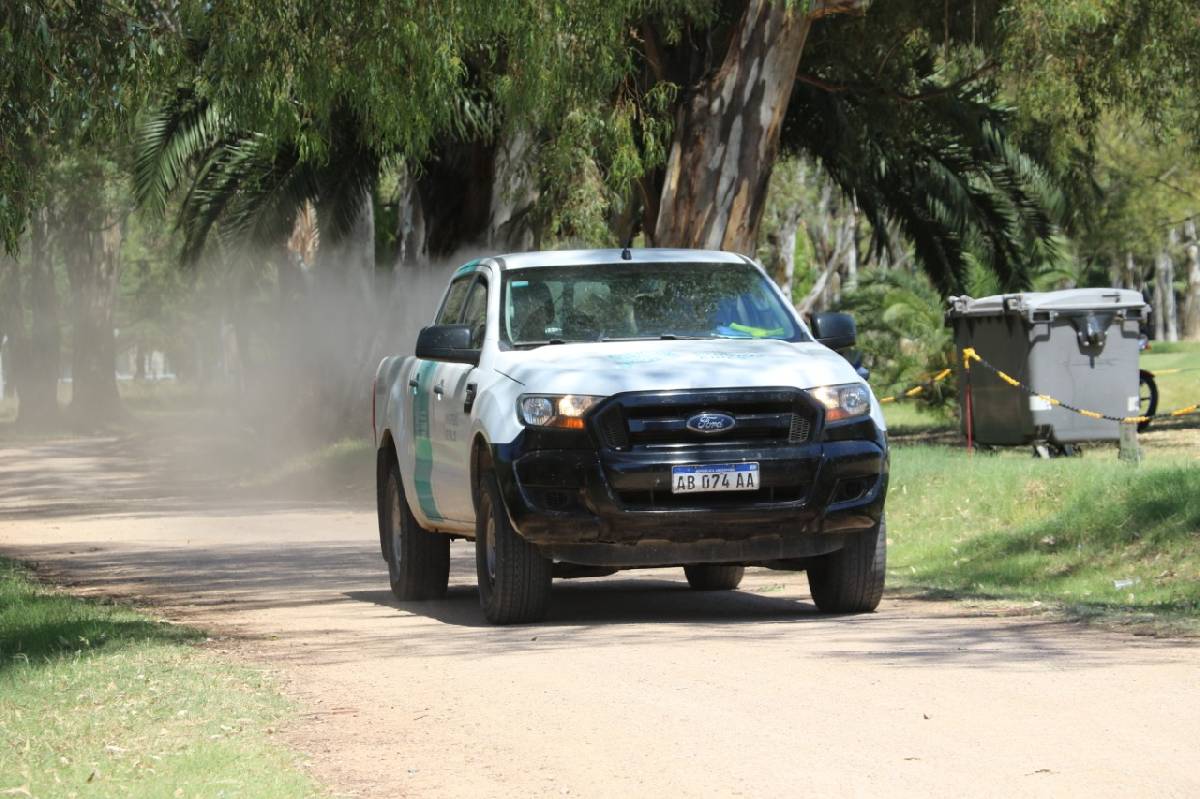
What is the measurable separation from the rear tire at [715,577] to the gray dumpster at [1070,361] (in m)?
9.59

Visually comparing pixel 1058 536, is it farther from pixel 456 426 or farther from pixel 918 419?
pixel 918 419

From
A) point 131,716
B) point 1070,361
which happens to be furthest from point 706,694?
point 1070,361

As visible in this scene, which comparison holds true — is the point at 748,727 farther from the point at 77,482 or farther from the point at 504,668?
the point at 77,482

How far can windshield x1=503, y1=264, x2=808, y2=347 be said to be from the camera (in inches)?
449

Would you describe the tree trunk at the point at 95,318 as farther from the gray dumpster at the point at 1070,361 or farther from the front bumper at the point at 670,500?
the front bumper at the point at 670,500

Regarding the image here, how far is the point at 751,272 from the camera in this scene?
12.2 m

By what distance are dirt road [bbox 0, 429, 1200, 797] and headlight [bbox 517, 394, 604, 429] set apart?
1061 mm

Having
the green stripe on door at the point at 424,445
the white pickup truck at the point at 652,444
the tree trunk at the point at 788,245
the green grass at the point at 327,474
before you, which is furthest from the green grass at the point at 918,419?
the white pickup truck at the point at 652,444

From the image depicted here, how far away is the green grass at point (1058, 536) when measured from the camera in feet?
42.0

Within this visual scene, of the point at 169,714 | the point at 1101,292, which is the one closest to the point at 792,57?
the point at 1101,292

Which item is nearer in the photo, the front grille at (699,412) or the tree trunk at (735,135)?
the front grille at (699,412)

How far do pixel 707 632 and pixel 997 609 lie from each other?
2024 millimetres

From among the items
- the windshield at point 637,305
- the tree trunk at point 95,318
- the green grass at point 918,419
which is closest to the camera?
the windshield at point 637,305

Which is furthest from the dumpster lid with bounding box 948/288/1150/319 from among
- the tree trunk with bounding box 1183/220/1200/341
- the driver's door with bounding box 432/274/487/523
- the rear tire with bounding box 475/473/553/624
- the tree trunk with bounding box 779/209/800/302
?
the tree trunk with bounding box 1183/220/1200/341
